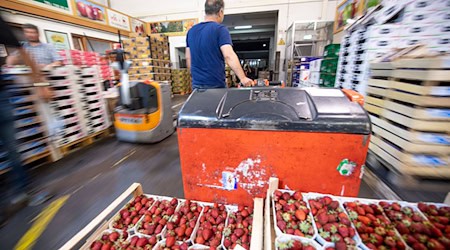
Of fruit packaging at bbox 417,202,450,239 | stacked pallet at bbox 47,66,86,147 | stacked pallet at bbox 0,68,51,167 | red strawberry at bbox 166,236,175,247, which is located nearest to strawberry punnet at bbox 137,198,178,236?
red strawberry at bbox 166,236,175,247

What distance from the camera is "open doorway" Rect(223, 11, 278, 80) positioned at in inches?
376

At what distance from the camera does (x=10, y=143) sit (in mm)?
1515

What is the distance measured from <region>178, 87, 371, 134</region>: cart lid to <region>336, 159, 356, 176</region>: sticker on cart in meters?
0.18

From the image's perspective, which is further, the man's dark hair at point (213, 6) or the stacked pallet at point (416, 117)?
the man's dark hair at point (213, 6)

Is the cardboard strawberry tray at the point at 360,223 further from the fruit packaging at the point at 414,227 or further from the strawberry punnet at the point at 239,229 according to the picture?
the strawberry punnet at the point at 239,229

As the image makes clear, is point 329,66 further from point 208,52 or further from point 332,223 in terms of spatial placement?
point 332,223

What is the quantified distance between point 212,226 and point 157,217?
35cm

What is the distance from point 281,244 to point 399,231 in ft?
Result: 1.76

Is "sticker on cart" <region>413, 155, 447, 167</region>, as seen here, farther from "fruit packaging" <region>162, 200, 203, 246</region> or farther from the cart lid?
"fruit packaging" <region>162, 200, 203, 246</region>

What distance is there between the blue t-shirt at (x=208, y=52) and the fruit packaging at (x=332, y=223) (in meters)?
1.36

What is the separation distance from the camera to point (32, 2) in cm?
478

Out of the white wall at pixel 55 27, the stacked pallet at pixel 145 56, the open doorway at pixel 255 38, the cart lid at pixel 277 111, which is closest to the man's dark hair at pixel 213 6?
the cart lid at pixel 277 111

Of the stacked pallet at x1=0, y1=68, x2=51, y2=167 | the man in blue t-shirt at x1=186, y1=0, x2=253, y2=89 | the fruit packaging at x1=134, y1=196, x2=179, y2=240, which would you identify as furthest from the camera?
the stacked pallet at x1=0, y1=68, x2=51, y2=167

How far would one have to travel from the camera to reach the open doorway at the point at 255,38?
9.56m
